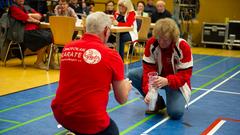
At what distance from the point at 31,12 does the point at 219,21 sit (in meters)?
7.28

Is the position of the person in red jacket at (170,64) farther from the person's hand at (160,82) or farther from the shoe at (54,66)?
the shoe at (54,66)

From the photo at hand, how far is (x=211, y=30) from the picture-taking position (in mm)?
13453

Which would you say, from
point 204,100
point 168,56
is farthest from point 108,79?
point 204,100

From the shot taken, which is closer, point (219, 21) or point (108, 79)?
point (108, 79)

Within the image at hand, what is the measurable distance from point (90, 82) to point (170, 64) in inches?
92.3

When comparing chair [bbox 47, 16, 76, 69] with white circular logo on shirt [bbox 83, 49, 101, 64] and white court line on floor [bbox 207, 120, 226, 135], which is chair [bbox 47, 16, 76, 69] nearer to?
white court line on floor [bbox 207, 120, 226, 135]

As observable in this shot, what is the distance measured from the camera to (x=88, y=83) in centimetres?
276

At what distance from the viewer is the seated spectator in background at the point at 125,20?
8914 mm

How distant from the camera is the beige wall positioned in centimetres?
1362

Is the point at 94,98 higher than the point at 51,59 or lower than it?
higher

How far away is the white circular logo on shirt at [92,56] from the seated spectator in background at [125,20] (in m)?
6.07

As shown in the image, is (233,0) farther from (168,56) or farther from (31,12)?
(168,56)

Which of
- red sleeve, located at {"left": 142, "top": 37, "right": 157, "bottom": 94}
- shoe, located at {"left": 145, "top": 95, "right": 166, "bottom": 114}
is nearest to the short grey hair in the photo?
red sleeve, located at {"left": 142, "top": 37, "right": 157, "bottom": 94}

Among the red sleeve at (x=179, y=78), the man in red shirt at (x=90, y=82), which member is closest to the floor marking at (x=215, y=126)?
the red sleeve at (x=179, y=78)
